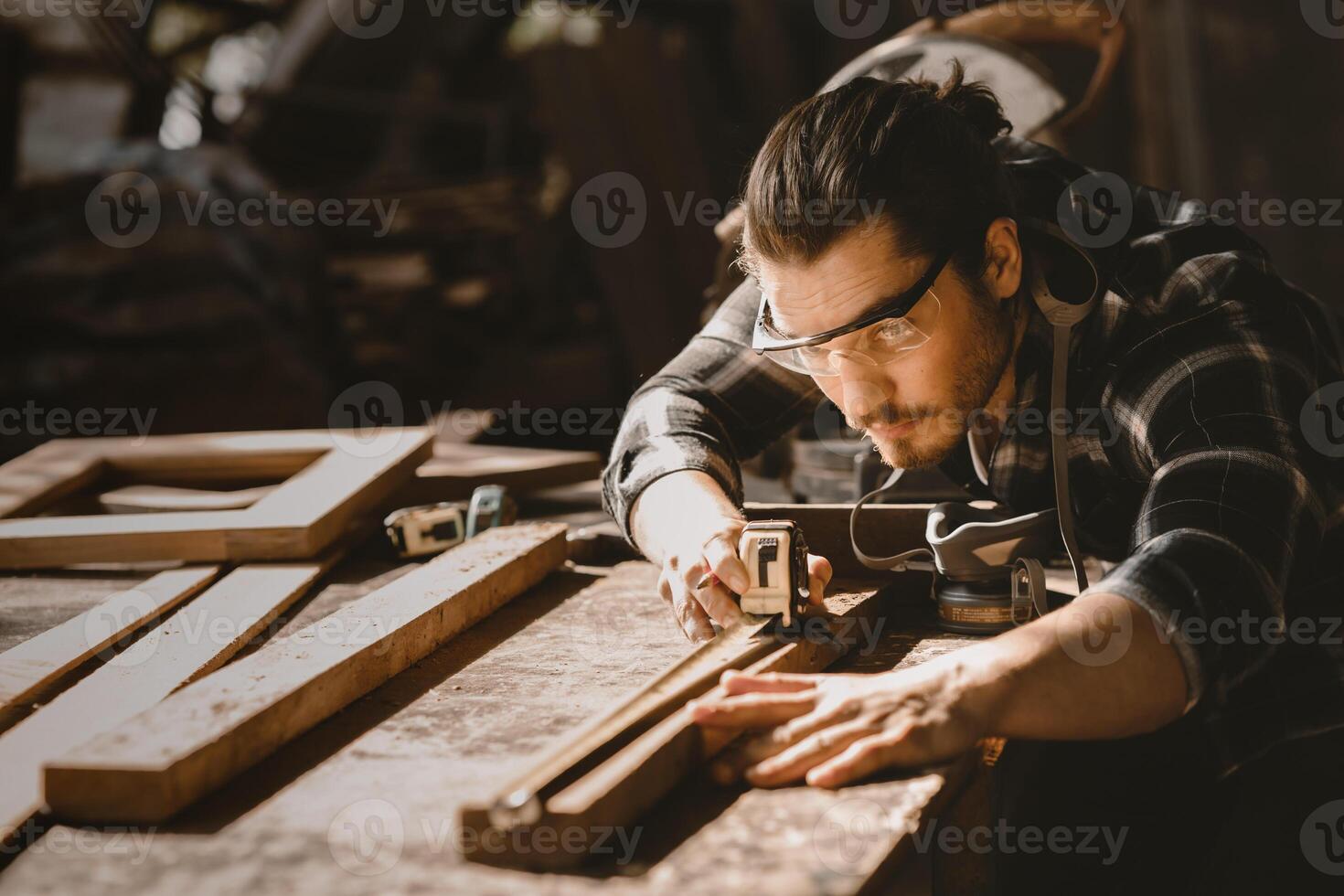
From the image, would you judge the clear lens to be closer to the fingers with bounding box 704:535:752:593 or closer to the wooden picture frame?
the fingers with bounding box 704:535:752:593

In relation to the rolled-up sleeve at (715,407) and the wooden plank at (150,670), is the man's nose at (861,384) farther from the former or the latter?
the wooden plank at (150,670)

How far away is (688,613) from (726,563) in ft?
0.56

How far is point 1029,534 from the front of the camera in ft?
6.66

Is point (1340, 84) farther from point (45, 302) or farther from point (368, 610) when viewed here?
point (45, 302)

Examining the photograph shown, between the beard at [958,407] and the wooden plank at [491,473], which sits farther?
the wooden plank at [491,473]

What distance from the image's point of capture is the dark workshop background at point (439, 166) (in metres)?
5.88

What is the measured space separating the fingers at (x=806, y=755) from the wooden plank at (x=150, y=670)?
0.93m

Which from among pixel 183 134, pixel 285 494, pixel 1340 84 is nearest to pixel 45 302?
pixel 183 134

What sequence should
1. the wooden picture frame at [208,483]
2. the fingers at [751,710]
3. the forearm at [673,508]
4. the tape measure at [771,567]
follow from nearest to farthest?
1. the fingers at [751,710]
2. the tape measure at [771,567]
3. the forearm at [673,508]
4. the wooden picture frame at [208,483]

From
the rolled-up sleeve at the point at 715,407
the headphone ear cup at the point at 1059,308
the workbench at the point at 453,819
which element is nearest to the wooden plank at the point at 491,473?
the rolled-up sleeve at the point at 715,407

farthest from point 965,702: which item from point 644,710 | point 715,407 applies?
point 715,407

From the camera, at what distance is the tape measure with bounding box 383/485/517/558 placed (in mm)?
2785

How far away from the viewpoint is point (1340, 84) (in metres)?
5.48

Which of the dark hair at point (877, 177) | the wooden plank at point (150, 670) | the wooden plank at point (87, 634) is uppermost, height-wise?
the dark hair at point (877, 177)
